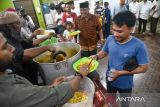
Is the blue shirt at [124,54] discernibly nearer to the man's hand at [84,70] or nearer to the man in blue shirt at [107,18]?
the man's hand at [84,70]

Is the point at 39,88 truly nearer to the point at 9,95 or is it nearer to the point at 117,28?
the point at 9,95

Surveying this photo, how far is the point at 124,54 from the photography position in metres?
1.83

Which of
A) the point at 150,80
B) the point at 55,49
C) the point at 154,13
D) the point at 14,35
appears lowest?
the point at 150,80

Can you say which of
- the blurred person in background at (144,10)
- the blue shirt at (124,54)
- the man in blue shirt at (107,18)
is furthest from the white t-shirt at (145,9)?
the blue shirt at (124,54)

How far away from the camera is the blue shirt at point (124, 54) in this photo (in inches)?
69.5

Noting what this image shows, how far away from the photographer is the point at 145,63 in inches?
69.7

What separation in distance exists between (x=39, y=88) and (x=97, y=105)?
1.68 feet

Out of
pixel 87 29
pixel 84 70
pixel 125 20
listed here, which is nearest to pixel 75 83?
pixel 84 70

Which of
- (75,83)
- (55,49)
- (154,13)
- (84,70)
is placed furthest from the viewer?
(154,13)

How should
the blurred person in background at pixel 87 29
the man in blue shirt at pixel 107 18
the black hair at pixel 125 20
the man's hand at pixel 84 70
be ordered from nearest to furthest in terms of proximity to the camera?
1. the man's hand at pixel 84 70
2. the black hair at pixel 125 20
3. the blurred person in background at pixel 87 29
4. the man in blue shirt at pixel 107 18

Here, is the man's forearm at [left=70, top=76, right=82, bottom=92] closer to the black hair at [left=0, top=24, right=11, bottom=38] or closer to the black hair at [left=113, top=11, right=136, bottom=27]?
the black hair at [left=113, top=11, right=136, bottom=27]

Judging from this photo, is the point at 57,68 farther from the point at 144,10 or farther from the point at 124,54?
the point at 144,10

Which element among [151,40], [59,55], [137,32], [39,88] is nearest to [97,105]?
[39,88]

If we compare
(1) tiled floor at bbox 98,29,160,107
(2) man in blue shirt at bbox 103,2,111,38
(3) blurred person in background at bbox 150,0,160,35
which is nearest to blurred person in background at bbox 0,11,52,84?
(1) tiled floor at bbox 98,29,160,107
